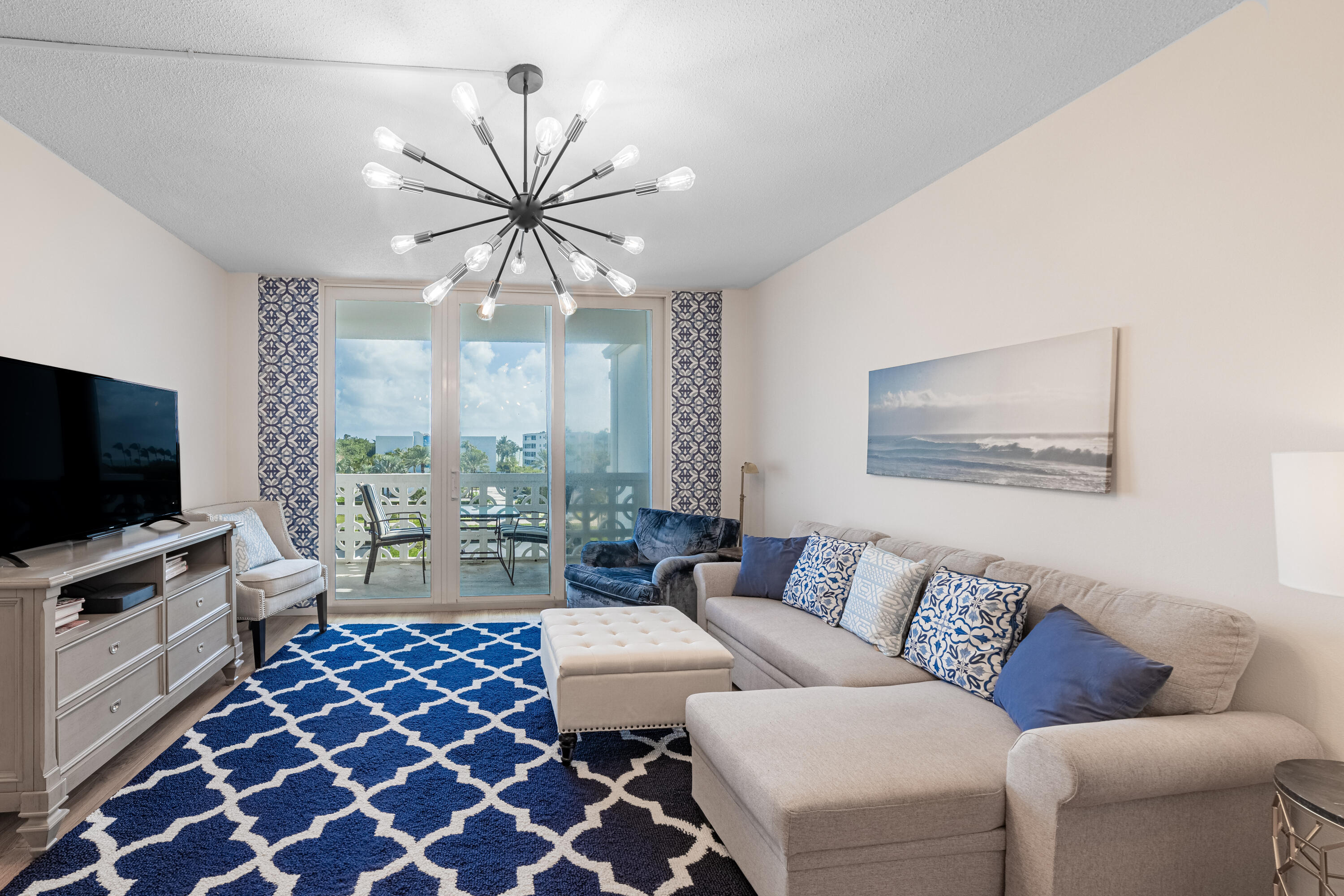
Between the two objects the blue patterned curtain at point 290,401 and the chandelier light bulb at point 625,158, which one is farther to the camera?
the blue patterned curtain at point 290,401

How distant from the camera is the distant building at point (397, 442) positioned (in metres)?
5.33

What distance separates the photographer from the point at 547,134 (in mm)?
1939

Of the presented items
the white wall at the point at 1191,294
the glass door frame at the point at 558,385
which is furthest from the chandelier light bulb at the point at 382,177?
the glass door frame at the point at 558,385

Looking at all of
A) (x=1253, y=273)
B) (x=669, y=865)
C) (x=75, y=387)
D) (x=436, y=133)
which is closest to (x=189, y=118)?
(x=436, y=133)

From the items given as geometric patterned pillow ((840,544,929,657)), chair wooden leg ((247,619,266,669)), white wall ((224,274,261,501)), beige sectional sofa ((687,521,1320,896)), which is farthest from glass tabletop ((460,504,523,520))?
beige sectional sofa ((687,521,1320,896))

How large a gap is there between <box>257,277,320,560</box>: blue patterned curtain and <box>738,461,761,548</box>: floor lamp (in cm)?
322

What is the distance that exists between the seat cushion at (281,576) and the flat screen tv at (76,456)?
601 millimetres

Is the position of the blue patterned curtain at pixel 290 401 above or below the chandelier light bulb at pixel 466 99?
below

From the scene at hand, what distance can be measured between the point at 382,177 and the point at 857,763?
2.12 metres

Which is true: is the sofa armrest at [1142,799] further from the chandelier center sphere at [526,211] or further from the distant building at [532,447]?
the distant building at [532,447]

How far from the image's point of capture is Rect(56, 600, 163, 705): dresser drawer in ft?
7.67

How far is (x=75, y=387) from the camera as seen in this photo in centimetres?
286

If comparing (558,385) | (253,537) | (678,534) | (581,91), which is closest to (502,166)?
(581,91)

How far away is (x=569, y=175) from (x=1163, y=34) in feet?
7.45
